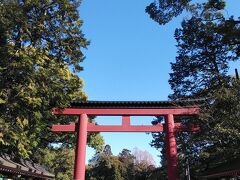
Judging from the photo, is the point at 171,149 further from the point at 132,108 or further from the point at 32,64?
the point at 32,64

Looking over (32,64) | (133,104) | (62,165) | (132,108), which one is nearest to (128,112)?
(132,108)

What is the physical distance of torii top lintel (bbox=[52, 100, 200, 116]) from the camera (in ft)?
66.9

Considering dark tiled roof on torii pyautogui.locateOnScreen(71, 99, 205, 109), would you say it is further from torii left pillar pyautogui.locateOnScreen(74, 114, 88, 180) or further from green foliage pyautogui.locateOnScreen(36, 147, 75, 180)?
green foliage pyautogui.locateOnScreen(36, 147, 75, 180)

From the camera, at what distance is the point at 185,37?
2002 centimetres

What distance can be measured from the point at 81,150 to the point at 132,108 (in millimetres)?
4186

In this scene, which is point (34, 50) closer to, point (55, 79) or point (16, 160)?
point (55, 79)

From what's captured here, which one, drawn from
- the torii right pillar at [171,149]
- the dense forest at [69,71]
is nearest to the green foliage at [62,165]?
the dense forest at [69,71]

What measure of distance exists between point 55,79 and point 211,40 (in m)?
8.79

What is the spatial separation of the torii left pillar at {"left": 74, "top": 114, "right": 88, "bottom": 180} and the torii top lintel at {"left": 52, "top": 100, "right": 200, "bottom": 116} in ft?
2.17

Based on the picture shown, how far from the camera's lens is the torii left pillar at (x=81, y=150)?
18.8 m

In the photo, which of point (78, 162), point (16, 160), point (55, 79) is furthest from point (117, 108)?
point (16, 160)

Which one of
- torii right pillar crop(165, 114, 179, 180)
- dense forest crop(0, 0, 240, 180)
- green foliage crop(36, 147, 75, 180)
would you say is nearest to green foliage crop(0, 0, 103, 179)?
dense forest crop(0, 0, 240, 180)

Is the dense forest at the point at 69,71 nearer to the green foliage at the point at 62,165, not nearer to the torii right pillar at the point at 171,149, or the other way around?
the torii right pillar at the point at 171,149

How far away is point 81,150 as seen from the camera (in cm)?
1923
